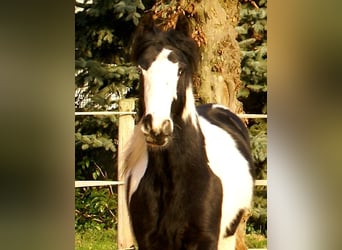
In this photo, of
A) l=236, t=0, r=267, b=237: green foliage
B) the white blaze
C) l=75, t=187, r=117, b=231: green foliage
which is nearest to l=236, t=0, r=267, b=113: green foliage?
l=236, t=0, r=267, b=237: green foliage

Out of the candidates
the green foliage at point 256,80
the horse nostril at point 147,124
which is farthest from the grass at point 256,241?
the horse nostril at point 147,124

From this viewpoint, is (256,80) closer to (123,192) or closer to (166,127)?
(166,127)

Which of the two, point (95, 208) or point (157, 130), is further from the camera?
point (95, 208)

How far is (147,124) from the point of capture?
2.02 meters

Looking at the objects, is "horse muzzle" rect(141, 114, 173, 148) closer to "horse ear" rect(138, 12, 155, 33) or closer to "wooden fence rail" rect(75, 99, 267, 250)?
"wooden fence rail" rect(75, 99, 267, 250)

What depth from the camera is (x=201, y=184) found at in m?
2.11

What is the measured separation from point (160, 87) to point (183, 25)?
0.97ft

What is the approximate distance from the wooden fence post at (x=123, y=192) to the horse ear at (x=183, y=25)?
33 cm

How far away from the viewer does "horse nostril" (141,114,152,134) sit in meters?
2.01

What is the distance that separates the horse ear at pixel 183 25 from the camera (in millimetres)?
2145

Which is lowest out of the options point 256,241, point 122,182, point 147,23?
point 256,241
